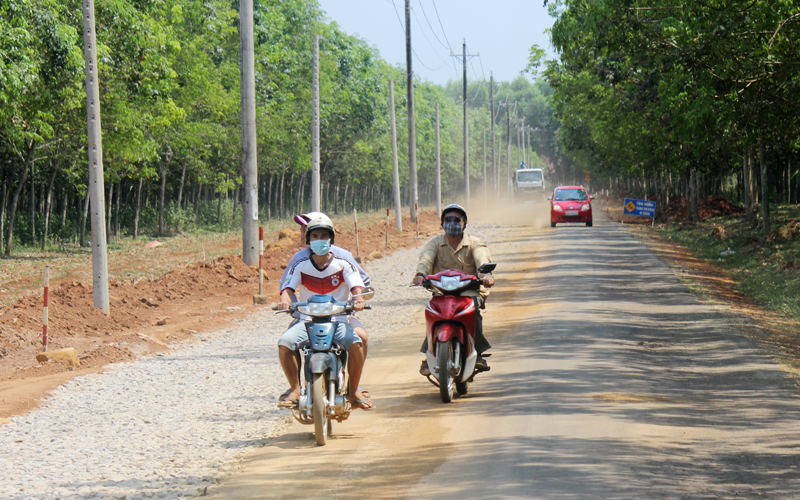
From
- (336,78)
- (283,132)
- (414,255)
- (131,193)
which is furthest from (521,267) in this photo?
(336,78)

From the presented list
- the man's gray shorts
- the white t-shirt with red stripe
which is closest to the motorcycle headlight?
the white t-shirt with red stripe

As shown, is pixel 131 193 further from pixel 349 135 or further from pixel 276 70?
pixel 349 135

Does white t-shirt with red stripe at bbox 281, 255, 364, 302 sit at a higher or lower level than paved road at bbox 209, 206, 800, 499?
higher

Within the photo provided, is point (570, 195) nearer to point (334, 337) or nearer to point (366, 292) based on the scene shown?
point (366, 292)

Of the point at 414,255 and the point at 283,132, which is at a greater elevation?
the point at 283,132

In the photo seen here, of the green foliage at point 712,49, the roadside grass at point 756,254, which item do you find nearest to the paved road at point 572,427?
the green foliage at point 712,49

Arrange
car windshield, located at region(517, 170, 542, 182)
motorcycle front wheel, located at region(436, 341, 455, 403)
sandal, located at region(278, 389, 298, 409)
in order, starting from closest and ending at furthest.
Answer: sandal, located at region(278, 389, 298, 409)
motorcycle front wheel, located at region(436, 341, 455, 403)
car windshield, located at region(517, 170, 542, 182)

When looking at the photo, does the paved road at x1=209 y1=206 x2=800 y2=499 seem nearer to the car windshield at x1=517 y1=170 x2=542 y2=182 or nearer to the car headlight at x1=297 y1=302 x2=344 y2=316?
the car headlight at x1=297 y1=302 x2=344 y2=316

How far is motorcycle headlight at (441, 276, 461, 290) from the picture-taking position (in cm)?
853

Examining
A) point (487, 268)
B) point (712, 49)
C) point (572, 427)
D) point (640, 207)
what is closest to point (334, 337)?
point (487, 268)

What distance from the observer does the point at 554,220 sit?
1631 inches

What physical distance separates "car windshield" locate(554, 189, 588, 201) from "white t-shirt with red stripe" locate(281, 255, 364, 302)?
3472 centimetres

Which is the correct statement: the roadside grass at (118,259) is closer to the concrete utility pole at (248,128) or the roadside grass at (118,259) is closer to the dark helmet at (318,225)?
the concrete utility pole at (248,128)

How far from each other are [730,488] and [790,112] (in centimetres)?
1152
